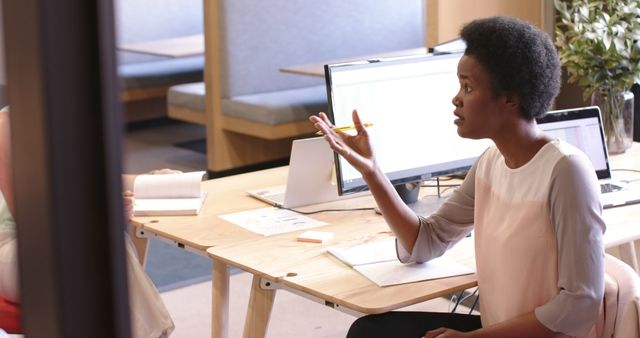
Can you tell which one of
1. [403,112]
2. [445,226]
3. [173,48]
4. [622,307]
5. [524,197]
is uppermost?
[173,48]

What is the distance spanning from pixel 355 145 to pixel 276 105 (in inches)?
136

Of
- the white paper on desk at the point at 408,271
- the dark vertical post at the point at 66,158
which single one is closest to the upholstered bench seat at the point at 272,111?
the white paper on desk at the point at 408,271

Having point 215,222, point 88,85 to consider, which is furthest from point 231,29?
point 88,85

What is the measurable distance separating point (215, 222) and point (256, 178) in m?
0.48

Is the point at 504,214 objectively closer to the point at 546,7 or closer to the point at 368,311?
the point at 368,311

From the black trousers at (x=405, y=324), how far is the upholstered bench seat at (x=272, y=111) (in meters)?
3.43

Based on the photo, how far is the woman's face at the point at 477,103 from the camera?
1781 mm

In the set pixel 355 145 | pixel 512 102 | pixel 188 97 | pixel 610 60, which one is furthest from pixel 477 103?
pixel 188 97

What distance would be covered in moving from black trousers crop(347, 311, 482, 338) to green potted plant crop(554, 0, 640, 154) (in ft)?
3.87

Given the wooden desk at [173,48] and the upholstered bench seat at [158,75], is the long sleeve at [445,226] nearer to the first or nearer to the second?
the wooden desk at [173,48]

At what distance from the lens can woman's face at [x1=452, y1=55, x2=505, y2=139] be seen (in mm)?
1781

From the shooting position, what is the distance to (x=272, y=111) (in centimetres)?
537

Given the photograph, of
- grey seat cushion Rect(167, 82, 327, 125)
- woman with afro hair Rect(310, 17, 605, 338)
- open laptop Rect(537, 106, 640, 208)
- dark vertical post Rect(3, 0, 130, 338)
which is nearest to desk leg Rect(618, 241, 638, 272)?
open laptop Rect(537, 106, 640, 208)

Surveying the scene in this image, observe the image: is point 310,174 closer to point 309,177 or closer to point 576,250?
point 309,177
